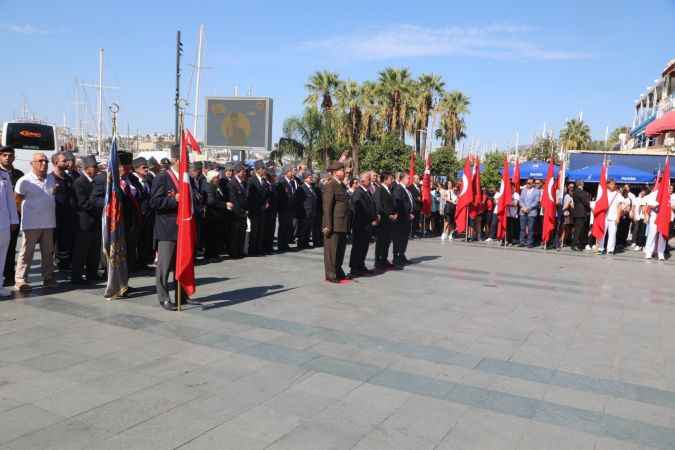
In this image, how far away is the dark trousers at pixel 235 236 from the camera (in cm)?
1122

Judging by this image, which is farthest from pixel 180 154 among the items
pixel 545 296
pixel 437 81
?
pixel 437 81

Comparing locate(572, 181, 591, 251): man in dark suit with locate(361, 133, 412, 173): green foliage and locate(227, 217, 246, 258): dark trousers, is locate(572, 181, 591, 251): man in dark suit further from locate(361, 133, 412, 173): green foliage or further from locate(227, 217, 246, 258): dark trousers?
locate(361, 133, 412, 173): green foliage

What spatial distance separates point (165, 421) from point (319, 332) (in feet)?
8.41

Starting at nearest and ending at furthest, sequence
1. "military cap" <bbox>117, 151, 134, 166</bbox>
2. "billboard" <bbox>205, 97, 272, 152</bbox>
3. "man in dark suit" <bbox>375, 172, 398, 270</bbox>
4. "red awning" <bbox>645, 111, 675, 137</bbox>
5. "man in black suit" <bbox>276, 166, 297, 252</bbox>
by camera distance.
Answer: "military cap" <bbox>117, 151, 134, 166</bbox>, "man in dark suit" <bbox>375, 172, 398, 270</bbox>, "man in black suit" <bbox>276, 166, 297, 252</bbox>, "billboard" <bbox>205, 97, 272, 152</bbox>, "red awning" <bbox>645, 111, 675, 137</bbox>

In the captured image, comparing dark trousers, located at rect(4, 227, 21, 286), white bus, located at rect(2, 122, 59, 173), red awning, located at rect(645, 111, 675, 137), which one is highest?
red awning, located at rect(645, 111, 675, 137)

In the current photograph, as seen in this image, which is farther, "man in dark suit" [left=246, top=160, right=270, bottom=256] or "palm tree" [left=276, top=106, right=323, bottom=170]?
"palm tree" [left=276, top=106, right=323, bottom=170]

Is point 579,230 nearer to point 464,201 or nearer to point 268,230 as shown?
point 464,201

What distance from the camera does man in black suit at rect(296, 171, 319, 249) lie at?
13125mm

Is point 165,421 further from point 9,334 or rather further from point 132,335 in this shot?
point 9,334

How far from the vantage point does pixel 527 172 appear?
2167cm

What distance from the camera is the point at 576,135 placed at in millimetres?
56188

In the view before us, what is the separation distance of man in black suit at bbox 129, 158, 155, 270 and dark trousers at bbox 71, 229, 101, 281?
87 cm

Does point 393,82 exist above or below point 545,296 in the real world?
above

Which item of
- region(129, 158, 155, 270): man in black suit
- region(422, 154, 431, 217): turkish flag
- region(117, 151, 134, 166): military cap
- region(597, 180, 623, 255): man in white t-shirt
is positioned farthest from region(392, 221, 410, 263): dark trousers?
region(597, 180, 623, 255): man in white t-shirt
